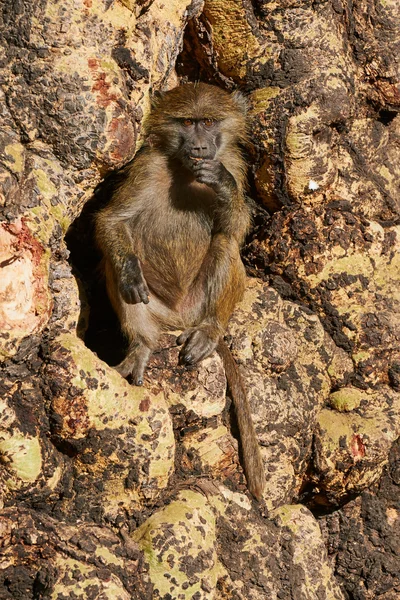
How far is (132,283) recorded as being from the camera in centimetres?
367

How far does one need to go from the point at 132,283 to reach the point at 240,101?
40.9 inches

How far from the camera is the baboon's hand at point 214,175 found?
149 inches

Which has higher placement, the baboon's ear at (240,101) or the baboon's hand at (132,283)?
the baboon's ear at (240,101)

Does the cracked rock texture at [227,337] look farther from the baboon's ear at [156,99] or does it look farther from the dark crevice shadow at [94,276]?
the baboon's ear at [156,99]

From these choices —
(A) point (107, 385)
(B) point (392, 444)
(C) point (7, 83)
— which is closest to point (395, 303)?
(B) point (392, 444)

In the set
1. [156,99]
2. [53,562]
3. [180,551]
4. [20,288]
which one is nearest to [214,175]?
[156,99]

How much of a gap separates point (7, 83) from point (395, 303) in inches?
82.4

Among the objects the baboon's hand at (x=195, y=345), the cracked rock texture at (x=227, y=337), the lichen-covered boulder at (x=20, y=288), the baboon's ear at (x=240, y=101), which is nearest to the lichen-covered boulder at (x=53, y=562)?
the cracked rock texture at (x=227, y=337)

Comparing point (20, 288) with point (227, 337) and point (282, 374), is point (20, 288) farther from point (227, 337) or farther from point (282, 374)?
point (282, 374)

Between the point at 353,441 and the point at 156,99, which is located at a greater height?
the point at 156,99

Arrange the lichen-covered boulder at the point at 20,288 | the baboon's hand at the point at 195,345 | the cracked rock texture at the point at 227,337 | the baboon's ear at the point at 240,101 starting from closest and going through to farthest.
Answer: the lichen-covered boulder at the point at 20,288
the cracked rock texture at the point at 227,337
the baboon's hand at the point at 195,345
the baboon's ear at the point at 240,101

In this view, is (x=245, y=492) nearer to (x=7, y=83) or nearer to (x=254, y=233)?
(x=254, y=233)

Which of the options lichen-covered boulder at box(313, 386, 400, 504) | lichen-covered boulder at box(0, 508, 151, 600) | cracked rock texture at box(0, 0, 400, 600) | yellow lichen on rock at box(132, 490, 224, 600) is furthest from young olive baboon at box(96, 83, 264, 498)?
lichen-covered boulder at box(0, 508, 151, 600)

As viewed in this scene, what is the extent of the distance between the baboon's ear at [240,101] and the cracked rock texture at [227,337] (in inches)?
1.5
